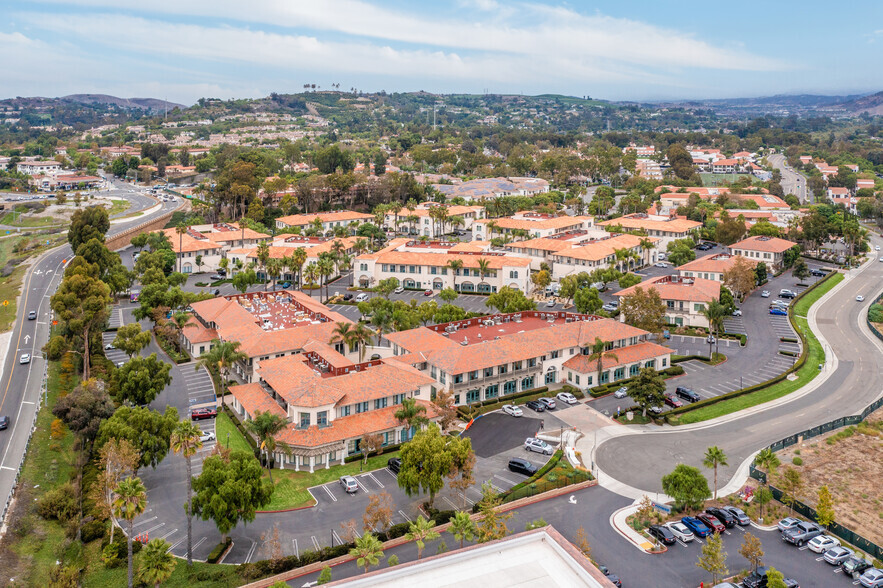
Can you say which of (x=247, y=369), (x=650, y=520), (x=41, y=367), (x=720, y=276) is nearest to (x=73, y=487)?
(x=247, y=369)

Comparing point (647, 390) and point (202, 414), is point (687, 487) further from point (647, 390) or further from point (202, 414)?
point (202, 414)

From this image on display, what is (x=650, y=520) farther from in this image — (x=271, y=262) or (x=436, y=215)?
(x=436, y=215)

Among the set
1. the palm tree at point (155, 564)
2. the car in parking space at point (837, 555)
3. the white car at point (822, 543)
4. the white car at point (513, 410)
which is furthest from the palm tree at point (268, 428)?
the car in parking space at point (837, 555)

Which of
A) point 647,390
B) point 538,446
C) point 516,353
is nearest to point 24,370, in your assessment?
point 516,353

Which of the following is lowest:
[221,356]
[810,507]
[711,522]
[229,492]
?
[810,507]

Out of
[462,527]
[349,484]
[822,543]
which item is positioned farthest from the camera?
[349,484]

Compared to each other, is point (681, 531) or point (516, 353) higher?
point (516, 353)

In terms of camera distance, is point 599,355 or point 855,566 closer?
point 855,566
